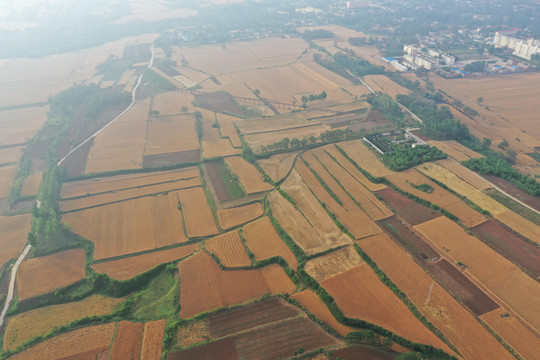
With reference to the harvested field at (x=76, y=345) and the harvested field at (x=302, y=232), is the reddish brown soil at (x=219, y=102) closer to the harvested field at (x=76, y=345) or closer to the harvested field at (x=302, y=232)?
the harvested field at (x=302, y=232)

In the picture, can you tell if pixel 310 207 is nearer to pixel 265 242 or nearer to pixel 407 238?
pixel 265 242

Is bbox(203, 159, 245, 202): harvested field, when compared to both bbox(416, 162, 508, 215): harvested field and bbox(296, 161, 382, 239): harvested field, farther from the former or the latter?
bbox(416, 162, 508, 215): harvested field

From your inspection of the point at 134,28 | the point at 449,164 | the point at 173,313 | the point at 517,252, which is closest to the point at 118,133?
the point at 173,313

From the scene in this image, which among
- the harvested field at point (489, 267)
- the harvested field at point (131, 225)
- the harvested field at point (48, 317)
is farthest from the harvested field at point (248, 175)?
the harvested field at point (48, 317)

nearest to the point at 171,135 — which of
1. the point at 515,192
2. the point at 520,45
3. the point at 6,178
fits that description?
the point at 6,178

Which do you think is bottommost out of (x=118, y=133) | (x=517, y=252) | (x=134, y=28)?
(x=517, y=252)

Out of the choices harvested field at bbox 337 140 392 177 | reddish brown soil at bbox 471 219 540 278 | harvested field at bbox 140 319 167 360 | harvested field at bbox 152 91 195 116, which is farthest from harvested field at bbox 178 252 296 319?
harvested field at bbox 152 91 195 116

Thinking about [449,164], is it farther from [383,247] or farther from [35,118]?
[35,118]
